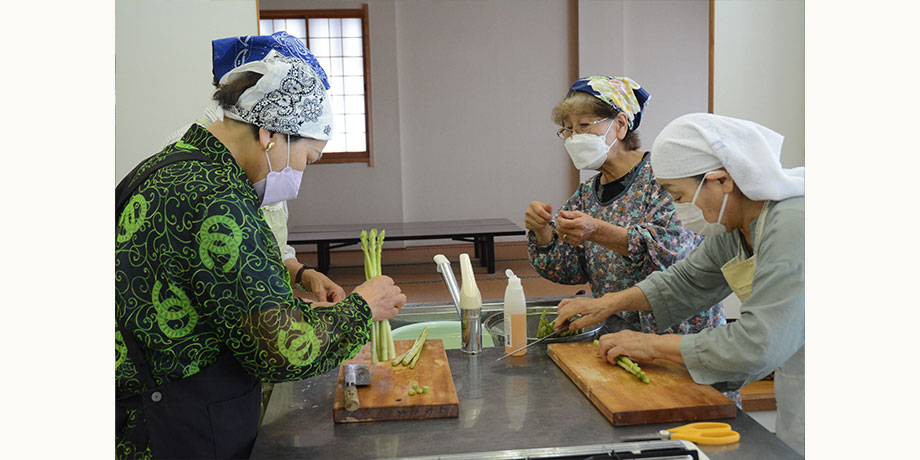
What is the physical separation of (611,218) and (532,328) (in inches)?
16.0

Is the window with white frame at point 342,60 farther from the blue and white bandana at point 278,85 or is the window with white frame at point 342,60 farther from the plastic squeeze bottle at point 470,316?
the blue and white bandana at point 278,85

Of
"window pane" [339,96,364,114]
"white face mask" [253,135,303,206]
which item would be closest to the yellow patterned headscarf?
"white face mask" [253,135,303,206]

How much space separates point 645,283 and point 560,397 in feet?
1.70

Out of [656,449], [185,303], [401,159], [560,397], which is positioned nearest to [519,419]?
[560,397]

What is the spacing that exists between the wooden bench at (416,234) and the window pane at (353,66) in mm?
1798

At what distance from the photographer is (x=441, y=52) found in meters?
8.20

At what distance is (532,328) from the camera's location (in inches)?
81.7

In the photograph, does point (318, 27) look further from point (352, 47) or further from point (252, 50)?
point (252, 50)

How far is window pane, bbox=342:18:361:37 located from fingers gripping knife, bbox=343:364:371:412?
270 inches

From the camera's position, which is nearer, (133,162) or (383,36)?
(133,162)

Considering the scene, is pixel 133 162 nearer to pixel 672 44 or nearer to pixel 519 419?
pixel 519 419

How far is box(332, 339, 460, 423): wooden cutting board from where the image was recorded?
1.37m

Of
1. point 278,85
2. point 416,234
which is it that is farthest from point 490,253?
point 278,85

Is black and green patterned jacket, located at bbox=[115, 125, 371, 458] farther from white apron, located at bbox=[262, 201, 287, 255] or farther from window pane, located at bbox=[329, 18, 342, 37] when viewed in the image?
window pane, located at bbox=[329, 18, 342, 37]
